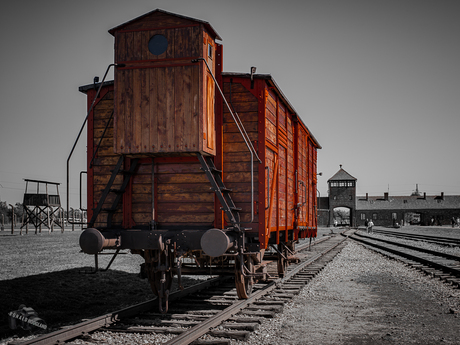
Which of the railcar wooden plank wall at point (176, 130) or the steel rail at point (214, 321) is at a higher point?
the railcar wooden plank wall at point (176, 130)

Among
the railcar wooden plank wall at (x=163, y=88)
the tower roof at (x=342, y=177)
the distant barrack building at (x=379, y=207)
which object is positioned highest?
the tower roof at (x=342, y=177)

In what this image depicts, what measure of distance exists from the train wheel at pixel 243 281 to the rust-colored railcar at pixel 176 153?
17 mm

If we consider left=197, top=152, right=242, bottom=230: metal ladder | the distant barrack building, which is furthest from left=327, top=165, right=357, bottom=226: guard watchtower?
left=197, top=152, right=242, bottom=230: metal ladder

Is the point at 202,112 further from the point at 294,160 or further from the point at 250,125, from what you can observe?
the point at 294,160

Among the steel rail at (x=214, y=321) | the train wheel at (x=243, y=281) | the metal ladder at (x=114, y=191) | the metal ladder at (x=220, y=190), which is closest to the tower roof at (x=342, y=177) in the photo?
the steel rail at (x=214, y=321)

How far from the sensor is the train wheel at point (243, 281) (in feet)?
21.6

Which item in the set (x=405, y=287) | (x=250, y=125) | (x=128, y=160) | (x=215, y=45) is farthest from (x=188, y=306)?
(x=405, y=287)

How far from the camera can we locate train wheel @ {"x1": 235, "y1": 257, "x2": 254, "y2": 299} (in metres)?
6.58

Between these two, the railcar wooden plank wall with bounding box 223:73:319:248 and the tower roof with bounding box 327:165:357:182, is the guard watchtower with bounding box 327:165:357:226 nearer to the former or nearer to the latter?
the tower roof with bounding box 327:165:357:182

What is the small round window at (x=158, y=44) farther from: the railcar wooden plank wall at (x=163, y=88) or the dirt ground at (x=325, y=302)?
the dirt ground at (x=325, y=302)

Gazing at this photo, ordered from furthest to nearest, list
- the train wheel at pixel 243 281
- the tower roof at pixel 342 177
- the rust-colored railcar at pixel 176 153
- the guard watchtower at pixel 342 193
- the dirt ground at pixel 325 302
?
1. the tower roof at pixel 342 177
2. the guard watchtower at pixel 342 193
3. the train wheel at pixel 243 281
4. the rust-colored railcar at pixel 176 153
5. the dirt ground at pixel 325 302

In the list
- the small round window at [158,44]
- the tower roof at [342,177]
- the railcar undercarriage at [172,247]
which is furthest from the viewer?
the tower roof at [342,177]

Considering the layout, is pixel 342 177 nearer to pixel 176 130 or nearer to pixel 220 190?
pixel 220 190

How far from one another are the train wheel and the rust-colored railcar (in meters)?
0.02
